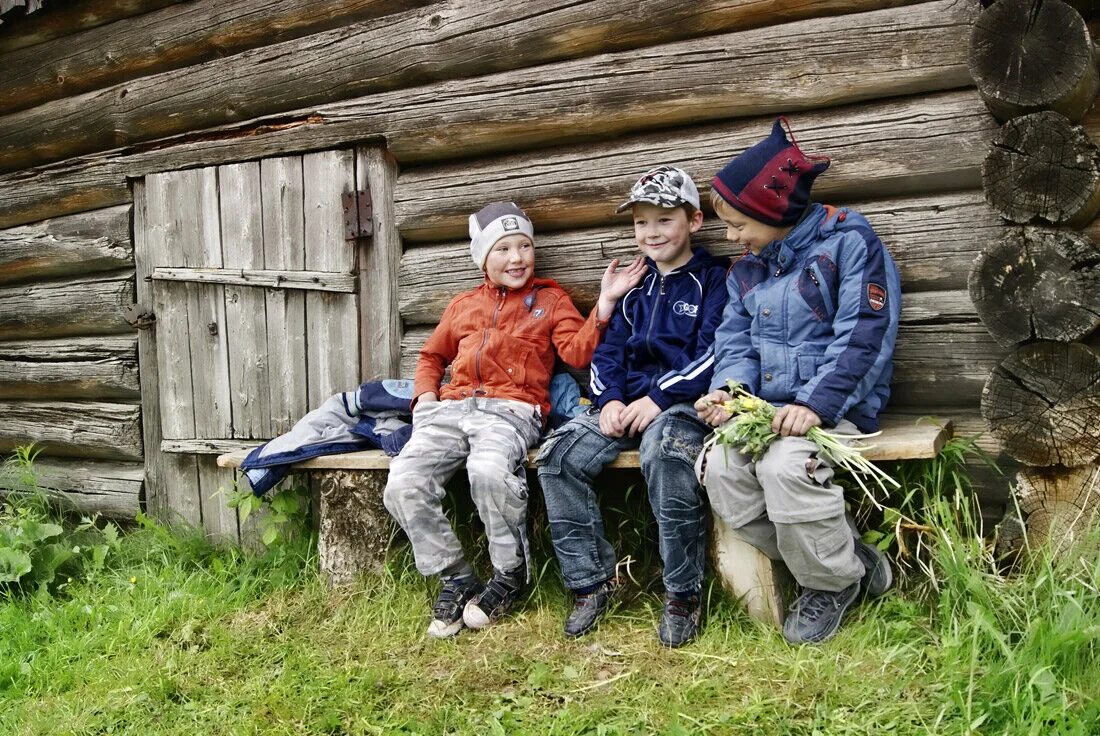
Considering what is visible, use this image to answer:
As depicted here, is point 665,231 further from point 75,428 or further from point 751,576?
point 75,428

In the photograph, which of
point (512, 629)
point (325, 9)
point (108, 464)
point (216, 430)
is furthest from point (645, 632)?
point (108, 464)

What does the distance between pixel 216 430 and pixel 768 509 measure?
10.0 feet

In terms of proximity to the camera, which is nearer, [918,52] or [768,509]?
[768,509]

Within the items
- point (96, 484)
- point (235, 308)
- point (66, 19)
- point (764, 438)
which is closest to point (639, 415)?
point (764, 438)

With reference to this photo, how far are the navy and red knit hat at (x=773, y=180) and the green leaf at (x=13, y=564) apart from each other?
11.7 feet

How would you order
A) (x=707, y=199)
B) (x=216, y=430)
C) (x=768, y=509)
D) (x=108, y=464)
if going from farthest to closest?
(x=108, y=464)
(x=216, y=430)
(x=707, y=199)
(x=768, y=509)

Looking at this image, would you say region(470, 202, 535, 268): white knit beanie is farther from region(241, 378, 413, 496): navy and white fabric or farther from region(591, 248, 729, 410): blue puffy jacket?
region(241, 378, 413, 496): navy and white fabric

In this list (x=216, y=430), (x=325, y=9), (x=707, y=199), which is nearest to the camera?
(x=707, y=199)

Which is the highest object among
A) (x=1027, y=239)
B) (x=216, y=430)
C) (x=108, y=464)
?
(x=1027, y=239)

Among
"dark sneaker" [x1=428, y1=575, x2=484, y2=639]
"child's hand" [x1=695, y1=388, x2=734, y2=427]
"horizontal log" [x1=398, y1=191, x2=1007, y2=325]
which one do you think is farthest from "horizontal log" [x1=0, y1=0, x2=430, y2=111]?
"dark sneaker" [x1=428, y1=575, x2=484, y2=639]

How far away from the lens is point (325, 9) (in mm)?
4645

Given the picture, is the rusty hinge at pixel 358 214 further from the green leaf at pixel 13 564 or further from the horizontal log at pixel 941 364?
the horizontal log at pixel 941 364

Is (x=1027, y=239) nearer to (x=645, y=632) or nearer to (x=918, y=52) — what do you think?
(x=918, y=52)

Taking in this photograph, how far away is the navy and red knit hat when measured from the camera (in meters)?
3.26
